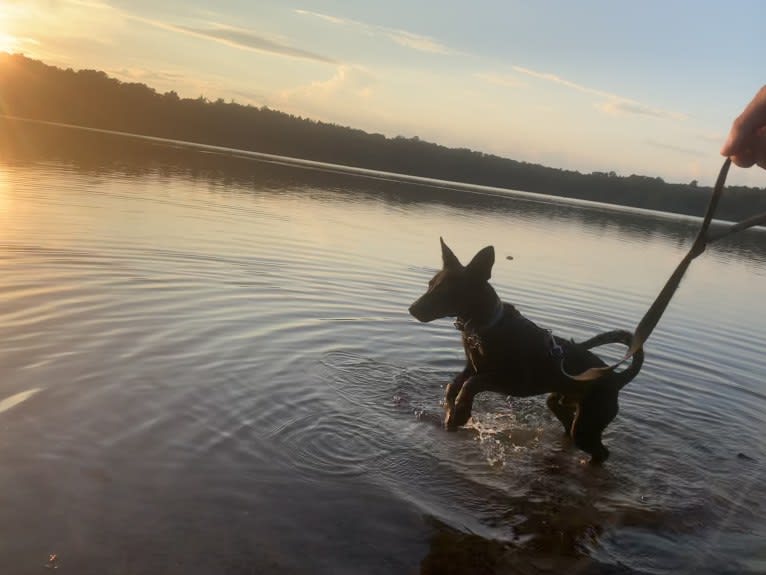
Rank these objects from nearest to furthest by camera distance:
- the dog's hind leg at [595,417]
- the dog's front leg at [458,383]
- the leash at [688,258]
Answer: the leash at [688,258] → the dog's hind leg at [595,417] → the dog's front leg at [458,383]

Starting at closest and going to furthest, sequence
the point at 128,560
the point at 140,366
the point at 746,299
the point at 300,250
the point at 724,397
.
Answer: the point at 128,560
the point at 140,366
the point at 724,397
the point at 300,250
the point at 746,299

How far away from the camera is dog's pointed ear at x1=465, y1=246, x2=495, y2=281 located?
7.21 meters

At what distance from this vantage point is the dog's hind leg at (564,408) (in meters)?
7.88

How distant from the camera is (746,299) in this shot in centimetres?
2334

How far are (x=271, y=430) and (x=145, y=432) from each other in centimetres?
128

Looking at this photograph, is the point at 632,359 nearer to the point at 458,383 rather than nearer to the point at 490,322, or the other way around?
the point at 490,322

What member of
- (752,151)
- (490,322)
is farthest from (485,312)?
(752,151)

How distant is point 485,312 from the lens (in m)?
7.30

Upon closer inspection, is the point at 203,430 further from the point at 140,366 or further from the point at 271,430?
the point at 140,366

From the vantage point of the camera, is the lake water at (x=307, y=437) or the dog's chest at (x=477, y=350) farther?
A: the dog's chest at (x=477, y=350)

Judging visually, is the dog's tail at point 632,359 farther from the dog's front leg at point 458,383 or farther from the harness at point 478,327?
the dog's front leg at point 458,383

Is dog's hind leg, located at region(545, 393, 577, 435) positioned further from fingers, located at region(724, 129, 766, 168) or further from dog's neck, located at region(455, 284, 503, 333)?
fingers, located at region(724, 129, 766, 168)

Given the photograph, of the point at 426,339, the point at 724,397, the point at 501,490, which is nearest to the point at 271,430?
the point at 501,490

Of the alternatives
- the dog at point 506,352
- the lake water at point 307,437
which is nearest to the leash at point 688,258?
the lake water at point 307,437
